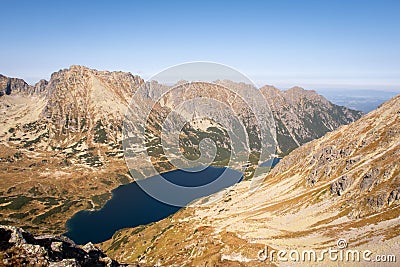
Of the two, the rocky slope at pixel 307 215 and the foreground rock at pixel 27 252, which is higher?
the foreground rock at pixel 27 252

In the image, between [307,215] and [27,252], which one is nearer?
[27,252]

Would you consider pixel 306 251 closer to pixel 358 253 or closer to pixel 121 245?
pixel 358 253

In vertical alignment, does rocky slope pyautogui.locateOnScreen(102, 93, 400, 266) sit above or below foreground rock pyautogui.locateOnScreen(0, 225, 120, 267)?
below

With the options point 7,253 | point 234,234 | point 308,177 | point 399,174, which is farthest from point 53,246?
point 308,177

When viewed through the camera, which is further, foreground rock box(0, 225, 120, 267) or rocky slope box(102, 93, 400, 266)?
rocky slope box(102, 93, 400, 266)

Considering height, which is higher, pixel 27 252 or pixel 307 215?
pixel 27 252

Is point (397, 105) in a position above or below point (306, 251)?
above

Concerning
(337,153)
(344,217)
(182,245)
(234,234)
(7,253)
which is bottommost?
(182,245)

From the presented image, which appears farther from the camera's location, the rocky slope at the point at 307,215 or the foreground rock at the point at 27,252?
the rocky slope at the point at 307,215
